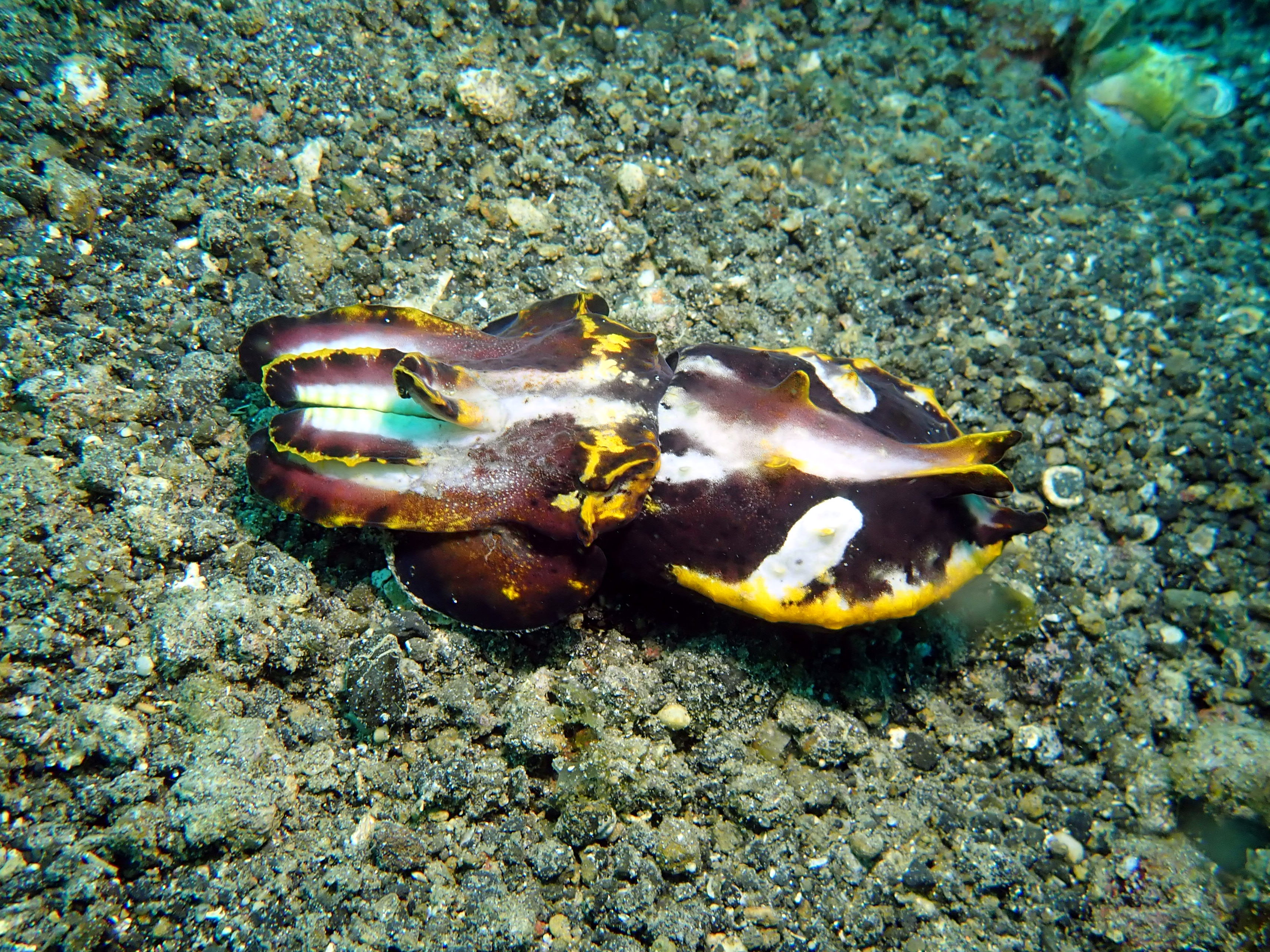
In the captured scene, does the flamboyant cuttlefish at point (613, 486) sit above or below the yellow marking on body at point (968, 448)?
below

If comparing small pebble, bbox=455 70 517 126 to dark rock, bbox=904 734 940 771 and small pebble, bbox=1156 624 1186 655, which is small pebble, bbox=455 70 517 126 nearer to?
dark rock, bbox=904 734 940 771

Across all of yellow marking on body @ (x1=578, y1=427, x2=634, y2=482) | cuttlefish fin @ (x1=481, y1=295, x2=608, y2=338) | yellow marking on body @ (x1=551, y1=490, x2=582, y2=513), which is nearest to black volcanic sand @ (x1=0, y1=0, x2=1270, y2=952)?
cuttlefish fin @ (x1=481, y1=295, x2=608, y2=338)

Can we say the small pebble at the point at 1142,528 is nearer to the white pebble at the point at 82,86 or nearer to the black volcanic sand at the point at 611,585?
the black volcanic sand at the point at 611,585

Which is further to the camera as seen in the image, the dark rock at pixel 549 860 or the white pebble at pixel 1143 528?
the white pebble at pixel 1143 528

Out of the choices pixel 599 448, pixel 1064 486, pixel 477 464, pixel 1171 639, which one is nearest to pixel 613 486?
pixel 599 448

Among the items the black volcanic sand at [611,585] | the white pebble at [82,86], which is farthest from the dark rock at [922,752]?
the white pebble at [82,86]

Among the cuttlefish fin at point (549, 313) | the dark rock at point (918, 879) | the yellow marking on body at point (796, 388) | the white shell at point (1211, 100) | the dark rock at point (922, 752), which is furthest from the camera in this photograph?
the white shell at point (1211, 100)

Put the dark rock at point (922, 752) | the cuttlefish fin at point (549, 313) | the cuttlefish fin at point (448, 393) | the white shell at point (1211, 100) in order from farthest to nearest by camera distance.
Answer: the white shell at point (1211, 100), the dark rock at point (922, 752), the cuttlefish fin at point (549, 313), the cuttlefish fin at point (448, 393)
